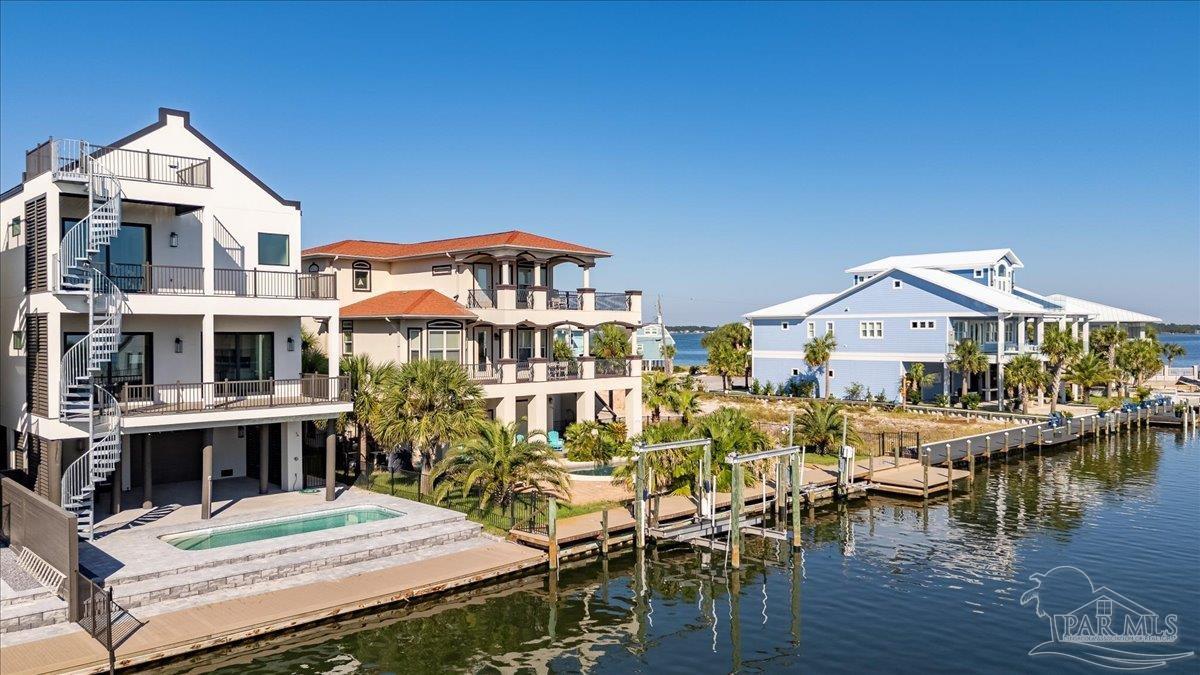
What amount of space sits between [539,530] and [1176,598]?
16847 millimetres

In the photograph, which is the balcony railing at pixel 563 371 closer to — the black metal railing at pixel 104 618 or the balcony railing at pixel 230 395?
the balcony railing at pixel 230 395

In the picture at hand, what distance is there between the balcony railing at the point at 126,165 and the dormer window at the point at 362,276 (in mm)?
14137

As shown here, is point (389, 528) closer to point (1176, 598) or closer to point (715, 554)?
point (715, 554)

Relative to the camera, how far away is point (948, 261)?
71.4 m

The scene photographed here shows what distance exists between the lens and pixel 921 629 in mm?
20359

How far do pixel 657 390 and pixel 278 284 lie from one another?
21464mm

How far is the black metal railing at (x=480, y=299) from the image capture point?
38.3 meters

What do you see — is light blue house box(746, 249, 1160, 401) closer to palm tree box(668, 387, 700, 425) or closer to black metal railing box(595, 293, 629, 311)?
palm tree box(668, 387, 700, 425)

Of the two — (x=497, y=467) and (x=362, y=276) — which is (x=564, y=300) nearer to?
(x=362, y=276)

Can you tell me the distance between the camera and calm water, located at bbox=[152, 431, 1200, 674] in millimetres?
18375

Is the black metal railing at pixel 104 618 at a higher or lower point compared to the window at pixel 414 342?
lower

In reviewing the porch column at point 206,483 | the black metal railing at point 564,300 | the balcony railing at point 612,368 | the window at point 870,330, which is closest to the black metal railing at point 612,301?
the black metal railing at point 564,300

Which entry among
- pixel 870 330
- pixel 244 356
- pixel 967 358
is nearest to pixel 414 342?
pixel 244 356

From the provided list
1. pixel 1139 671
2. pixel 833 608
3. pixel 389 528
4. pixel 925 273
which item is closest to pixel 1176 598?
pixel 1139 671
